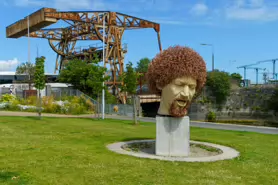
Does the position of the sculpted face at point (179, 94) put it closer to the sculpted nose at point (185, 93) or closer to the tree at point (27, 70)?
the sculpted nose at point (185, 93)

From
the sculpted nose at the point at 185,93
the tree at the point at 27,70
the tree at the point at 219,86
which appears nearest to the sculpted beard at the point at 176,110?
the sculpted nose at the point at 185,93

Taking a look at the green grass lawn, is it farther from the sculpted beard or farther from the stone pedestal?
the sculpted beard

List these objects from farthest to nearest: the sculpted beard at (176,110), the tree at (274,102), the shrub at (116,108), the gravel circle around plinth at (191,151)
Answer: the tree at (274,102) → the shrub at (116,108) → the sculpted beard at (176,110) → the gravel circle around plinth at (191,151)

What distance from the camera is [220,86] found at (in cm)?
4553

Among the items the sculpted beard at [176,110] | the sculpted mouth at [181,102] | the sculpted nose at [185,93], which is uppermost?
the sculpted nose at [185,93]

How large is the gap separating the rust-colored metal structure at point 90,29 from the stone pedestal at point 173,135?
2135 centimetres

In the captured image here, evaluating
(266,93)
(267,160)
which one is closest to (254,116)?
(266,93)

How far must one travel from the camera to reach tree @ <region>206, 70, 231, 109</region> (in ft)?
150

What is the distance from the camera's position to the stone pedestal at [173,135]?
995 centimetres

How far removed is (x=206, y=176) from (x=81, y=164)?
3183 millimetres

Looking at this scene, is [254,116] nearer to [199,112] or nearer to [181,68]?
[199,112]

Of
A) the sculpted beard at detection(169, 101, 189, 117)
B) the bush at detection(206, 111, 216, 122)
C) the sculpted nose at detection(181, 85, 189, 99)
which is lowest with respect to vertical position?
the bush at detection(206, 111, 216, 122)

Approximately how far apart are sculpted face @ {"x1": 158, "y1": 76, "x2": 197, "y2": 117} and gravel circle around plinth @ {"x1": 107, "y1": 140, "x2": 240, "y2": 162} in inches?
55.9

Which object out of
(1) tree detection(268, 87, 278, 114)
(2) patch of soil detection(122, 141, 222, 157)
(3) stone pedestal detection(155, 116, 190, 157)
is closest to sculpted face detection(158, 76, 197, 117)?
(3) stone pedestal detection(155, 116, 190, 157)
